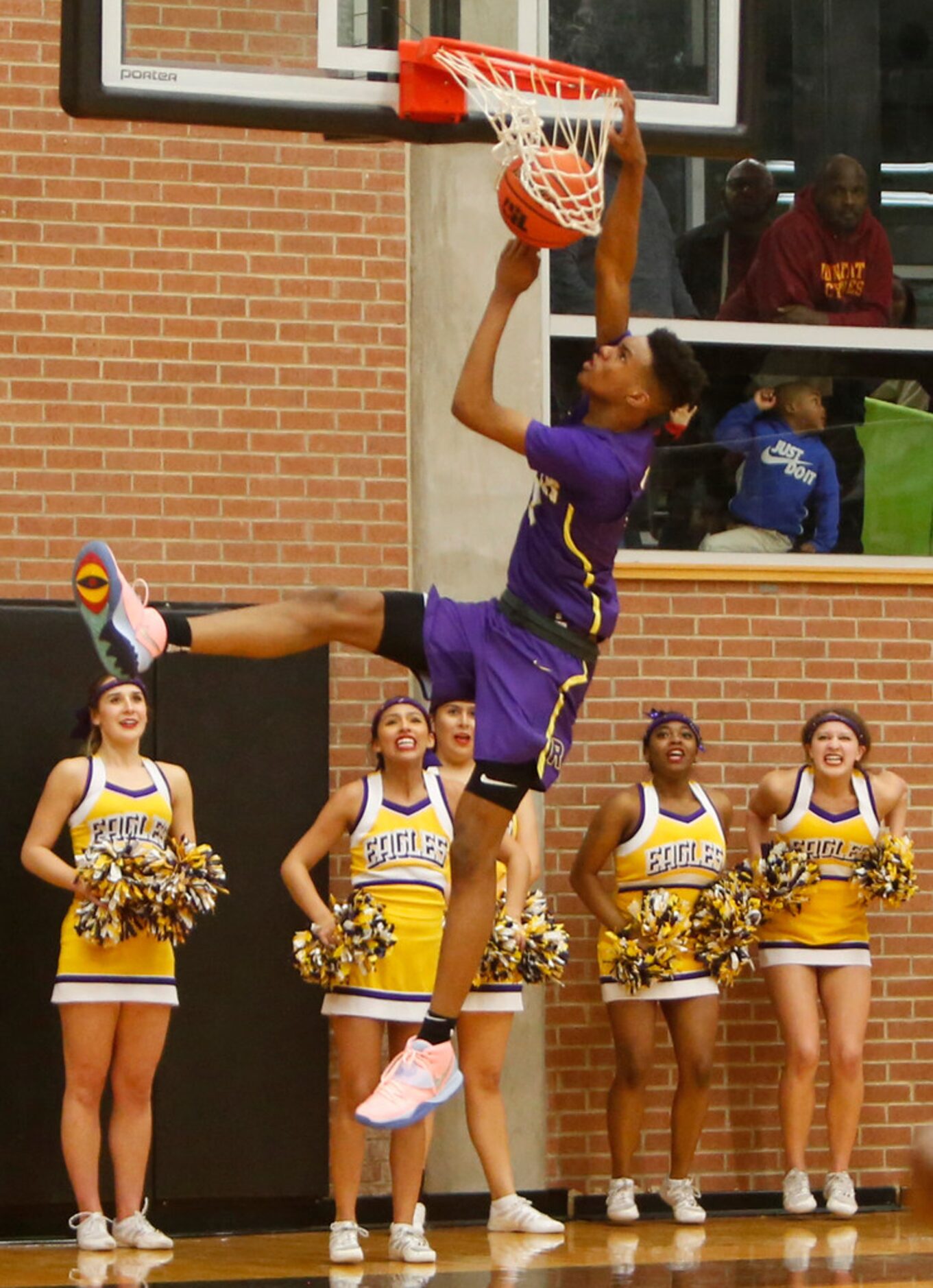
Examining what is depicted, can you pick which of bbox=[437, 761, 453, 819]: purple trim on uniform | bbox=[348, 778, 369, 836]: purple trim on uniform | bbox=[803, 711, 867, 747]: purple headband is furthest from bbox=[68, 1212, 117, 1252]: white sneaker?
bbox=[803, 711, 867, 747]: purple headband

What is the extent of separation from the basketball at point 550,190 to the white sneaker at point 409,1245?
3.71 meters

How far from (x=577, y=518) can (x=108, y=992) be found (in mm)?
3125

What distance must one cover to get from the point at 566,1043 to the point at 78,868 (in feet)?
7.97

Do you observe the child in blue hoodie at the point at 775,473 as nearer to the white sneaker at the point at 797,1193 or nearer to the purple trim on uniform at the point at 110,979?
the white sneaker at the point at 797,1193

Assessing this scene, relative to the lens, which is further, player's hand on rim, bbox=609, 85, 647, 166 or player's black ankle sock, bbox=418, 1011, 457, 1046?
player's black ankle sock, bbox=418, 1011, 457, 1046

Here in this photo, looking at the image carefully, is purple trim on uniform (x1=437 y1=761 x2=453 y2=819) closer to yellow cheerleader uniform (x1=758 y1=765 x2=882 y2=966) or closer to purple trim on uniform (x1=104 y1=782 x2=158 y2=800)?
purple trim on uniform (x1=104 y1=782 x2=158 y2=800)

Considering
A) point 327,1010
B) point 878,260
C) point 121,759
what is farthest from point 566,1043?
point 878,260

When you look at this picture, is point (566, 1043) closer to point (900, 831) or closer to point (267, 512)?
point (900, 831)

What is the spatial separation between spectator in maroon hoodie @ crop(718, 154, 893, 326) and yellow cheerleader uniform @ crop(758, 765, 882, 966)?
2.22m

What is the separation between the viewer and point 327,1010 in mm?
7992

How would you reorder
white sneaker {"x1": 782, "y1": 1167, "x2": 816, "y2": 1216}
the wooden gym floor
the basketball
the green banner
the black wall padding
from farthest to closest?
1. the green banner
2. white sneaker {"x1": 782, "y1": 1167, "x2": 816, "y2": 1216}
3. the black wall padding
4. the wooden gym floor
5. the basketball

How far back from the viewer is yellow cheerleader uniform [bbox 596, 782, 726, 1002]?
8703mm

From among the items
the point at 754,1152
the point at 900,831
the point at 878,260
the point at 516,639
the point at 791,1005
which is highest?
the point at 878,260

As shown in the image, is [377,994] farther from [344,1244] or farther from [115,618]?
[115,618]
